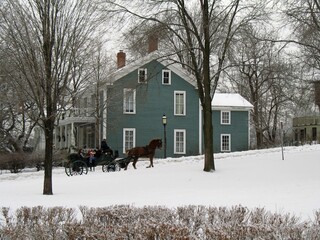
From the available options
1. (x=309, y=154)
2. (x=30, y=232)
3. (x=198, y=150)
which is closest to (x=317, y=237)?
(x=30, y=232)

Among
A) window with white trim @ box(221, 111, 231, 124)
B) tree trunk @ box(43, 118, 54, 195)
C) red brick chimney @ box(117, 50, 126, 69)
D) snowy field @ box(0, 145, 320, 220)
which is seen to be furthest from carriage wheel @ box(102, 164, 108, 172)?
window with white trim @ box(221, 111, 231, 124)

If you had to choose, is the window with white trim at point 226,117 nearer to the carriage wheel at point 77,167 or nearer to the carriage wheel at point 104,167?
the carriage wheel at point 104,167

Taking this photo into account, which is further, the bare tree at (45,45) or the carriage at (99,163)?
the carriage at (99,163)

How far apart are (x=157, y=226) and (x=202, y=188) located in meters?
10.0

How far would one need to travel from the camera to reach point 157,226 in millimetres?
6562

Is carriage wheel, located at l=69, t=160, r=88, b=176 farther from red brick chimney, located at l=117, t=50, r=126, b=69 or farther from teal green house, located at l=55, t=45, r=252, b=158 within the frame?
red brick chimney, located at l=117, t=50, r=126, b=69

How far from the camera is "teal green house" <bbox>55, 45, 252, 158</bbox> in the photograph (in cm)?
3594

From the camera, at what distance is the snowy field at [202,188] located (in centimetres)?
1266

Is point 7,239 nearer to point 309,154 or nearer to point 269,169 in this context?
point 269,169

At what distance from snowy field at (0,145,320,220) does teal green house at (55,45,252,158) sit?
12.7 meters

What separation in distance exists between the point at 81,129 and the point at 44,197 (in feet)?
90.9

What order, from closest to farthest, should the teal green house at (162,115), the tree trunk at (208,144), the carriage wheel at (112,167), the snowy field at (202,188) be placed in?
the snowy field at (202,188) → the tree trunk at (208,144) → the carriage wheel at (112,167) → the teal green house at (162,115)

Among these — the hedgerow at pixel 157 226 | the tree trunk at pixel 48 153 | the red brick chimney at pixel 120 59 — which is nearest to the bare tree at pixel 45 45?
the tree trunk at pixel 48 153

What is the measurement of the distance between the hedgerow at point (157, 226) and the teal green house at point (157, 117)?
85.3 feet
